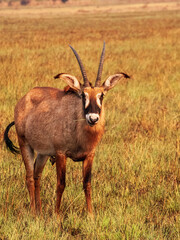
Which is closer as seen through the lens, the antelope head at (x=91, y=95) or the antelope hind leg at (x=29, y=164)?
the antelope head at (x=91, y=95)

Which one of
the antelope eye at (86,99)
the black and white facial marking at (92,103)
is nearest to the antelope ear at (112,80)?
the black and white facial marking at (92,103)

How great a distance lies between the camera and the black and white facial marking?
3101 mm

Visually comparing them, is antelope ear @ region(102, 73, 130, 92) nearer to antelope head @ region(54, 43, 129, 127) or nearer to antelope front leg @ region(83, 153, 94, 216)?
antelope head @ region(54, 43, 129, 127)

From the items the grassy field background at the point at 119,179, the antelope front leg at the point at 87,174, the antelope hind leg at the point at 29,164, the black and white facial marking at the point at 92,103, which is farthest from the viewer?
the antelope hind leg at the point at 29,164

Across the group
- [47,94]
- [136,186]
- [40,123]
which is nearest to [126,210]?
[136,186]

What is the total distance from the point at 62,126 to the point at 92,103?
0.53m

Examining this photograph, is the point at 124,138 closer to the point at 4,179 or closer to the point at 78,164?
the point at 78,164

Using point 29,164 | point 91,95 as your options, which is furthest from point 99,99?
point 29,164

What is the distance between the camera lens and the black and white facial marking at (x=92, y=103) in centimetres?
310

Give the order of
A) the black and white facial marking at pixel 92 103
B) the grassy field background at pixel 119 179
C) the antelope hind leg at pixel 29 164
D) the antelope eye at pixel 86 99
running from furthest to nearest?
the antelope hind leg at pixel 29 164 < the grassy field background at pixel 119 179 < the antelope eye at pixel 86 99 < the black and white facial marking at pixel 92 103

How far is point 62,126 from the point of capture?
3.60 m

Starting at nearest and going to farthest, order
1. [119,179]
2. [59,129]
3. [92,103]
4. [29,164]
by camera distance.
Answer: [92,103], [59,129], [29,164], [119,179]

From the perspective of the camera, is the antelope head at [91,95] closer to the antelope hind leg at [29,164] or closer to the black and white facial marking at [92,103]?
the black and white facial marking at [92,103]

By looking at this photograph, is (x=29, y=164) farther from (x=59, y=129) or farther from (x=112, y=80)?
(x=112, y=80)
